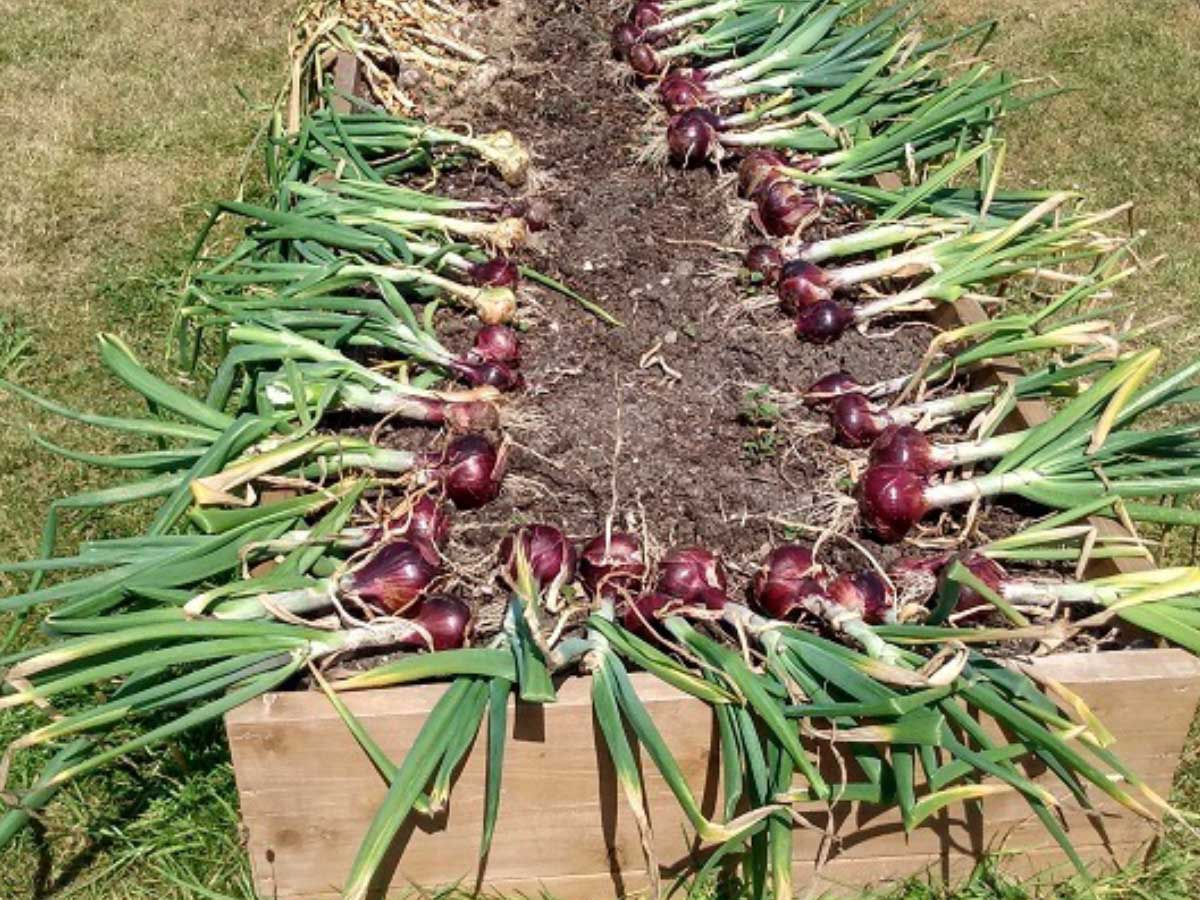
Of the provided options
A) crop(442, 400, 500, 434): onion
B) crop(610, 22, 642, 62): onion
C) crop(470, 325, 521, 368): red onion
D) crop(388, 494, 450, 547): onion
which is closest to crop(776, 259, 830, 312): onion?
crop(470, 325, 521, 368): red onion

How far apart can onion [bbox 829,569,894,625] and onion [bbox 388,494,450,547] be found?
0.65 m

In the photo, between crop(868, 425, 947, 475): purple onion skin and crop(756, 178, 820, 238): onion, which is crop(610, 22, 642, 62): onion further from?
crop(868, 425, 947, 475): purple onion skin

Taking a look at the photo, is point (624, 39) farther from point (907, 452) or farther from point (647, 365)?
point (907, 452)

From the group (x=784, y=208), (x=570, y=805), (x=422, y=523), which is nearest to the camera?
(x=570, y=805)

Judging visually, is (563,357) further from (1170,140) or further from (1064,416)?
(1170,140)

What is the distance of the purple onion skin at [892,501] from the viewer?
7.01ft

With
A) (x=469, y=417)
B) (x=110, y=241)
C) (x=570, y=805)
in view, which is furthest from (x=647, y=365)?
(x=110, y=241)

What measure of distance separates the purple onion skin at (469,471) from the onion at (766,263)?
2.91ft

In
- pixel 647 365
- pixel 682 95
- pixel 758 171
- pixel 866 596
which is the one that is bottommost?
pixel 866 596

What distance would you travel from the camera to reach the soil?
2270 millimetres

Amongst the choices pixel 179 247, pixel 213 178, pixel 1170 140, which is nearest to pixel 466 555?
pixel 179 247

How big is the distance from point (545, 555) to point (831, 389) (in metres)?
0.77

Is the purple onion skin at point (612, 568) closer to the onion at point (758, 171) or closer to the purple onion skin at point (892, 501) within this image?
the purple onion skin at point (892, 501)

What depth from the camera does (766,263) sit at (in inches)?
111
